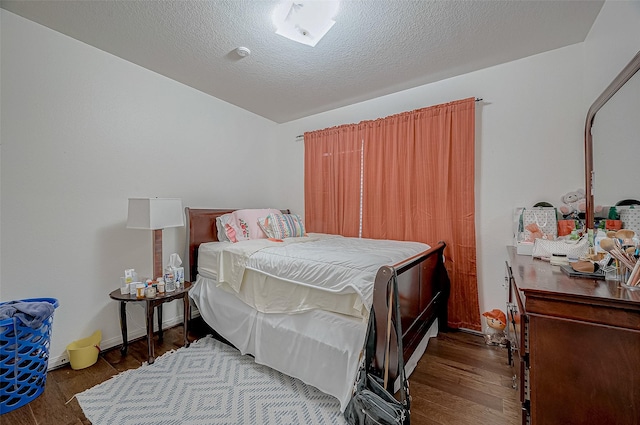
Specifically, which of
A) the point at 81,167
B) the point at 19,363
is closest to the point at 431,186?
the point at 81,167

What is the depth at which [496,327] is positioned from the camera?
224 centimetres

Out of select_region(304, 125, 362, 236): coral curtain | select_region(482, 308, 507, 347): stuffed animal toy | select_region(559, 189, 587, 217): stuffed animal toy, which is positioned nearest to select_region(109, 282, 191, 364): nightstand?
select_region(304, 125, 362, 236): coral curtain

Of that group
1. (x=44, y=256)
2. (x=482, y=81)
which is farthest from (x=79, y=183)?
(x=482, y=81)

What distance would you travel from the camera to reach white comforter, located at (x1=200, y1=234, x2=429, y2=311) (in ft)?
5.11

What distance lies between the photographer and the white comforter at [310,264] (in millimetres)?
1559

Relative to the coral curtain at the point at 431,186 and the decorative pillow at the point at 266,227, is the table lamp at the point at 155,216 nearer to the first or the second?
the decorative pillow at the point at 266,227

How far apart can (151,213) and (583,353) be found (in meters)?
2.58

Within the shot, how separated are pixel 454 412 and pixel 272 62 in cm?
291

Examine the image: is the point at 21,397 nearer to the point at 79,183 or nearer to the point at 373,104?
the point at 79,183

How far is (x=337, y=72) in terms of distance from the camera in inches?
100

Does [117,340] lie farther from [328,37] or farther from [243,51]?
[328,37]

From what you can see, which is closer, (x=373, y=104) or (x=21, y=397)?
(x=21, y=397)

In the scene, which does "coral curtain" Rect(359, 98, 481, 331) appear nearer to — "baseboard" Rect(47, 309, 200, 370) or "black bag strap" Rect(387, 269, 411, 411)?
"black bag strap" Rect(387, 269, 411, 411)

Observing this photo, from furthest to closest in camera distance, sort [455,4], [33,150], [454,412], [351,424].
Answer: [33,150] < [455,4] < [454,412] < [351,424]
